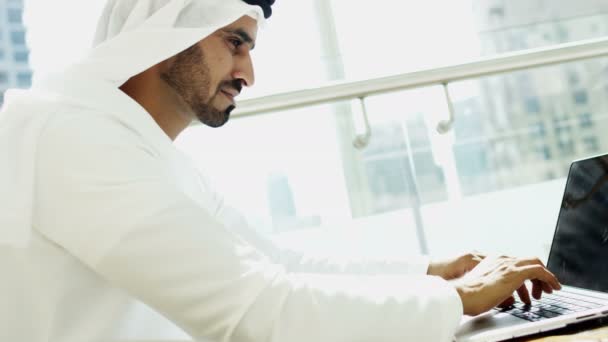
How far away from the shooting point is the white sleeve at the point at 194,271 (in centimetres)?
72

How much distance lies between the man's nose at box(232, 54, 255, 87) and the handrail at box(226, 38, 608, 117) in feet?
0.70

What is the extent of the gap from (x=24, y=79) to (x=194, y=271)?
1.30m

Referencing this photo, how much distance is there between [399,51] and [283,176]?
0.53 meters

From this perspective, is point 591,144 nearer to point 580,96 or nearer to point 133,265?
point 580,96

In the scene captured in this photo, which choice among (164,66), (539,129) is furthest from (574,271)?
(164,66)

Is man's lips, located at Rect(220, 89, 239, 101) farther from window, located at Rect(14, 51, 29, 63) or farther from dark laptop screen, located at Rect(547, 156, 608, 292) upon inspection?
window, located at Rect(14, 51, 29, 63)

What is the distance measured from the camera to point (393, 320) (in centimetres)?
73

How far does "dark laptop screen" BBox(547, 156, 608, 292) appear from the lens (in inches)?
38.8

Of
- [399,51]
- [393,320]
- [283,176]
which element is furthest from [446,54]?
[393,320]

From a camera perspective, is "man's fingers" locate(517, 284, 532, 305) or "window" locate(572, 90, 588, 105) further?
"window" locate(572, 90, 588, 105)

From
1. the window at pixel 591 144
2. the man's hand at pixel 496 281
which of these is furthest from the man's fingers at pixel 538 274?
the window at pixel 591 144

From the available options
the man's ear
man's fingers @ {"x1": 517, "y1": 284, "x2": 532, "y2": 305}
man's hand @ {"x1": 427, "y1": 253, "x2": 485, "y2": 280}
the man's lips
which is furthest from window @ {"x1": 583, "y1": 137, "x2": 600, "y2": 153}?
the man's ear

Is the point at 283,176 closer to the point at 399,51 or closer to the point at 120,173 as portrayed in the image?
the point at 399,51

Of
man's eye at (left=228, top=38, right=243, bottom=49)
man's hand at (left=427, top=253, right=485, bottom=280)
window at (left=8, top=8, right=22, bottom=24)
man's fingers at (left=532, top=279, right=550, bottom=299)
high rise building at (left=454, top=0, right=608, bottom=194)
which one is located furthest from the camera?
window at (left=8, top=8, right=22, bottom=24)
